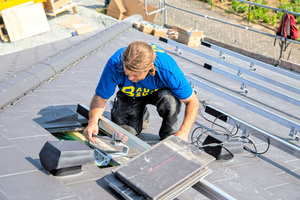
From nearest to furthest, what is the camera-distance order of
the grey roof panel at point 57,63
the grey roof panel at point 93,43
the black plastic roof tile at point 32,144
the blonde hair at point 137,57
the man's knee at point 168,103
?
the black plastic roof tile at point 32,144
the blonde hair at point 137,57
the man's knee at point 168,103
the grey roof panel at point 57,63
the grey roof panel at point 93,43

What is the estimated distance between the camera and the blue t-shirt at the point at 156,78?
2615mm

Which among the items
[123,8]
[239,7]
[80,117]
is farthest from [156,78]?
[239,7]

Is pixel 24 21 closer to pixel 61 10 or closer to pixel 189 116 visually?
pixel 61 10

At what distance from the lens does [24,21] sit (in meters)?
11.9

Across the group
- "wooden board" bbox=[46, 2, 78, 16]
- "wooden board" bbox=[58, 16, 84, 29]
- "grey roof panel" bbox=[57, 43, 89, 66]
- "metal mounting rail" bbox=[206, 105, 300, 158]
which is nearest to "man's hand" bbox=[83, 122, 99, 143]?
"metal mounting rail" bbox=[206, 105, 300, 158]

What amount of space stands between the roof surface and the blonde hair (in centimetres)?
83

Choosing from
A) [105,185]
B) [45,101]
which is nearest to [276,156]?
[105,185]

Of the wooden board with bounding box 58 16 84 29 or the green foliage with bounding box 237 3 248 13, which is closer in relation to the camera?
the wooden board with bounding box 58 16 84 29

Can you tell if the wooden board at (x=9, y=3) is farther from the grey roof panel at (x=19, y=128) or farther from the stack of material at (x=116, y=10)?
the grey roof panel at (x=19, y=128)

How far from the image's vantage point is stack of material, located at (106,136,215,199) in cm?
168

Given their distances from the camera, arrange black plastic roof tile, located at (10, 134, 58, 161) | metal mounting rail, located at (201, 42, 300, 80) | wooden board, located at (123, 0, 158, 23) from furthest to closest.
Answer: wooden board, located at (123, 0, 158, 23) → metal mounting rail, located at (201, 42, 300, 80) → black plastic roof tile, located at (10, 134, 58, 161)

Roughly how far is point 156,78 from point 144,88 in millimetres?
183

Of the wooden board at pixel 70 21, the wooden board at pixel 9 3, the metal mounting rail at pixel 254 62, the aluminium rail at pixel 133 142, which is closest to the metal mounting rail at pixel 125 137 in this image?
the aluminium rail at pixel 133 142

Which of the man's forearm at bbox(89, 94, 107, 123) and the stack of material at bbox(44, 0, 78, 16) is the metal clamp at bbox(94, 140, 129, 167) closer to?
the man's forearm at bbox(89, 94, 107, 123)
